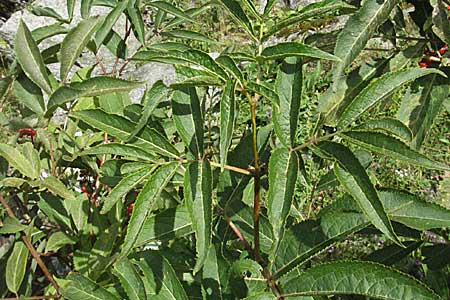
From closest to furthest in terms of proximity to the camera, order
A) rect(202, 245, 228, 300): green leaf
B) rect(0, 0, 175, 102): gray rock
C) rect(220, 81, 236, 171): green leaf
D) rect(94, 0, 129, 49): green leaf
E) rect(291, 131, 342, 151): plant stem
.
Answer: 1. rect(220, 81, 236, 171): green leaf
2. rect(291, 131, 342, 151): plant stem
3. rect(202, 245, 228, 300): green leaf
4. rect(94, 0, 129, 49): green leaf
5. rect(0, 0, 175, 102): gray rock

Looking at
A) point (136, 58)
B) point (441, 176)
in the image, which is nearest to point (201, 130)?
point (136, 58)

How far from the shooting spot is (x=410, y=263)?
1.92 metres

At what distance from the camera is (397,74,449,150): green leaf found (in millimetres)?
1008

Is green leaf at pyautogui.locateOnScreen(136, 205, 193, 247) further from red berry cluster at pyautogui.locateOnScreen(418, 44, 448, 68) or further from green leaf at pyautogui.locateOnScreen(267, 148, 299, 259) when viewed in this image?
red berry cluster at pyautogui.locateOnScreen(418, 44, 448, 68)

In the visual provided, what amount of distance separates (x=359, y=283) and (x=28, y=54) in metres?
0.68

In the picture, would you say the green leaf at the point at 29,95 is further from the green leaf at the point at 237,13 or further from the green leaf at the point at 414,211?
the green leaf at the point at 414,211

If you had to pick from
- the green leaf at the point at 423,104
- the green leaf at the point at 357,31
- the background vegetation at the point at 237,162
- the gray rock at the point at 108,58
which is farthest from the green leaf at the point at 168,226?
the gray rock at the point at 108,58

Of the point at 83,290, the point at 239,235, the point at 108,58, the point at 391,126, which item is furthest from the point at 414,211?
the point at 108,58

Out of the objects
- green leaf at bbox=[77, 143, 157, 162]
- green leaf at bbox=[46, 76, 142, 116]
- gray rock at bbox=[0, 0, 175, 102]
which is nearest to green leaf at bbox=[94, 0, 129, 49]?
green leaf at bbox=[46, 76, 142, 116]

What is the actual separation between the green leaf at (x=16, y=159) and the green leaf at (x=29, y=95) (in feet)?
0.29

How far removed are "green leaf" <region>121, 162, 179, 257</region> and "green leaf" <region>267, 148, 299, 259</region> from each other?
16 centimetres

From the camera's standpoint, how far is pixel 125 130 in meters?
0.92

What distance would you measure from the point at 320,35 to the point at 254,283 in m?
0.49

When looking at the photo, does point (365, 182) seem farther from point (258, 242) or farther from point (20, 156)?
point (20, 156)
